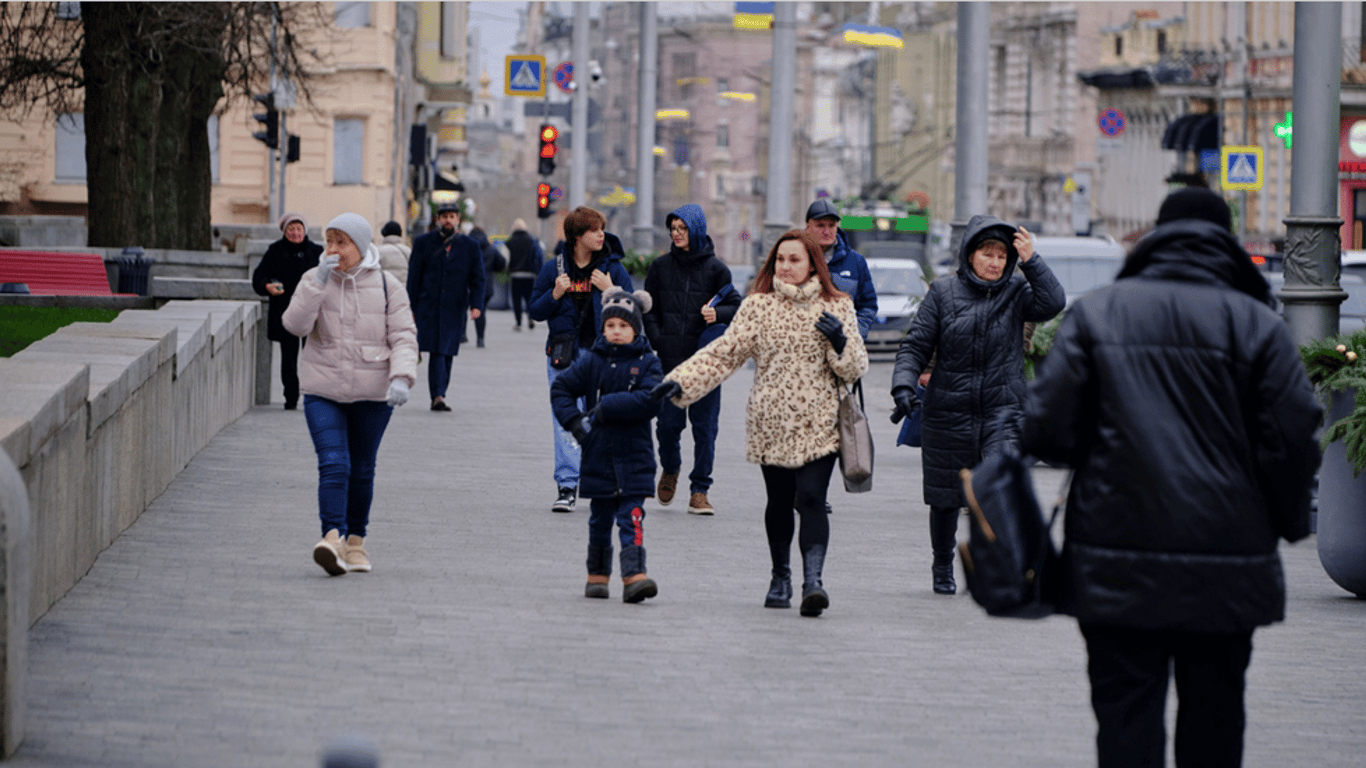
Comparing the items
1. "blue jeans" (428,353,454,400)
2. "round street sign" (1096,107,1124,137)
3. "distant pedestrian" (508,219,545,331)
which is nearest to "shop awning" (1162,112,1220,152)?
"round street sign" (1096,107,1124,137)

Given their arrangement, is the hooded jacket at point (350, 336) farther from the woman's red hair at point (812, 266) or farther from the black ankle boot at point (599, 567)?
the woman's red hair at point (812, 266)

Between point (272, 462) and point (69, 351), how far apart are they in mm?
3505

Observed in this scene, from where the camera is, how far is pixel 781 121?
2881 cm

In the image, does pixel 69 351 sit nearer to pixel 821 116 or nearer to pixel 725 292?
pixel 725 292

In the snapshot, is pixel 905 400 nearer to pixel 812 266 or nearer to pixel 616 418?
pixel 812 266

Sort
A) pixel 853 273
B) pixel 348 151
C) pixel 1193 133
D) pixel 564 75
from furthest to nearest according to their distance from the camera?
pixel 1193 133 < pixel 348 151 < pixel 564 75 < pixel 853 273

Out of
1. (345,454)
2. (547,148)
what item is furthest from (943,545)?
(547,148)

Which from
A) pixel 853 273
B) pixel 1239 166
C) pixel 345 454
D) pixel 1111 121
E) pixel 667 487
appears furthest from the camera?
pixel 1111 121

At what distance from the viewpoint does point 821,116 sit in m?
142

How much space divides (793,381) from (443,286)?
33.2 feet

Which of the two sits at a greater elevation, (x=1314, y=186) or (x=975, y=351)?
(x=1314, y=186)

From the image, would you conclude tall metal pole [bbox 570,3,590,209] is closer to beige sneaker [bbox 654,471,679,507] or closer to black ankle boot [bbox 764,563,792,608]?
beige sneaker [bbox 654,471,679,507]

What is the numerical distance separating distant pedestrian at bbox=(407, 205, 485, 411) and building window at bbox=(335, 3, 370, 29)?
30.5m

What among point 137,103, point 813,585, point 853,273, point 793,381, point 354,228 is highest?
point 137,103
